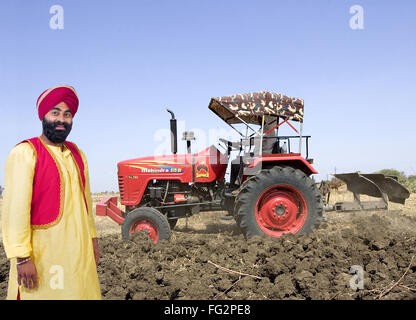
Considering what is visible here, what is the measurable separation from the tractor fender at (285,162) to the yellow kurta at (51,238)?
367 centimetres

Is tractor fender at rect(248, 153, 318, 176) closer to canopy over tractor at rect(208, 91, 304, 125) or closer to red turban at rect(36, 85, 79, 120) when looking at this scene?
canopy over tractor at rect(208, 91, 304, 125)

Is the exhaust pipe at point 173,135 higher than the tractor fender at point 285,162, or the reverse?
the exhaust pipe at point 173,135

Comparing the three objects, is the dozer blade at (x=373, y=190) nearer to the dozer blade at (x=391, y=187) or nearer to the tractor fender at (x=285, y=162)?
the dozer blade at (x=391, y=187)

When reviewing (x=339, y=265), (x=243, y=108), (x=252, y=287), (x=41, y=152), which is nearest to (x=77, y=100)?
(x=41, y=152)

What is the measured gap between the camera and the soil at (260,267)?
125 inches

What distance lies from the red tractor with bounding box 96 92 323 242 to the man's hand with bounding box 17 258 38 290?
353 centimetres

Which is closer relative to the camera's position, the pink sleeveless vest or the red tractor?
the pink sleeveless vest

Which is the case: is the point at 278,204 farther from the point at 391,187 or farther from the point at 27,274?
the point at 27,274

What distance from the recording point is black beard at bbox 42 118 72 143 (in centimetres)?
177

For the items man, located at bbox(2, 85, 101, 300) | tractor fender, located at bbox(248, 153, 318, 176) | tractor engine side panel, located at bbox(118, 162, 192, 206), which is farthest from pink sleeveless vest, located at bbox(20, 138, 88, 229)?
tractor engine side panel, located at bbox(118, 162, 192, 206)

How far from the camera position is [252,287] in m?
3.32

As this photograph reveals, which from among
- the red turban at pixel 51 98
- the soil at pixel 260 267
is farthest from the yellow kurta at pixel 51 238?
the soil at pixel 260 267

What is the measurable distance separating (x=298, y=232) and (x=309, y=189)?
2.37 ft
